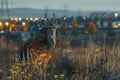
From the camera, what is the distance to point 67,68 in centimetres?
1532

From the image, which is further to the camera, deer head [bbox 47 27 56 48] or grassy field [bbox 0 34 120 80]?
deer head [bbox 47 27 56 48]

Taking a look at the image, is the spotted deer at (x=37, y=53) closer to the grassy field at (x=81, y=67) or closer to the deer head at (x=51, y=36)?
the grassy field at (x=81, y=67)

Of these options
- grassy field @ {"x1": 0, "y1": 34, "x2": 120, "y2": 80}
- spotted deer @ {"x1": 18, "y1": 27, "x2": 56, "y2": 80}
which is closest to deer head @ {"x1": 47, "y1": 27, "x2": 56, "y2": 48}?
spotted deer @ {"x1": 18, "y1": 27, "x2": 56, "y2": 80}

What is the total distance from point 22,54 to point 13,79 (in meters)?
2.87

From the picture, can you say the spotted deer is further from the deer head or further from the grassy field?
the deer head

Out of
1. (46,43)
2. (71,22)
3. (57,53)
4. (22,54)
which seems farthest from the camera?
(71,22)

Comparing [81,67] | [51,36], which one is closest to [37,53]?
[51,36]

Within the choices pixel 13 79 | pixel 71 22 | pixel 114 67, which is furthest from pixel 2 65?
pixel 71 22

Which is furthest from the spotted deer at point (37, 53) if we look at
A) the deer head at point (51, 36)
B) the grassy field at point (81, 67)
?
the deer head at point (51, 36)

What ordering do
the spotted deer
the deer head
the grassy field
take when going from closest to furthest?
the grassy field
the spotted deer
the deer head

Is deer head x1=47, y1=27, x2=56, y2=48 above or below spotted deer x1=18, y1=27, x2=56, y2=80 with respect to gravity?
above

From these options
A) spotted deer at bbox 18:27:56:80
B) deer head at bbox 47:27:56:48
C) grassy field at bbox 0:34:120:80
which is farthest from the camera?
deer head at bbox 47:27:56:48

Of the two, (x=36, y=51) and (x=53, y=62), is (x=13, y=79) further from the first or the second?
(x=53, y=62)

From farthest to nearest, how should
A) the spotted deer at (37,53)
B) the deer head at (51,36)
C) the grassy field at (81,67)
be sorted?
the deer head at (51,36)
the spotted deer at (37,53)
the grassy field at (81,67)
